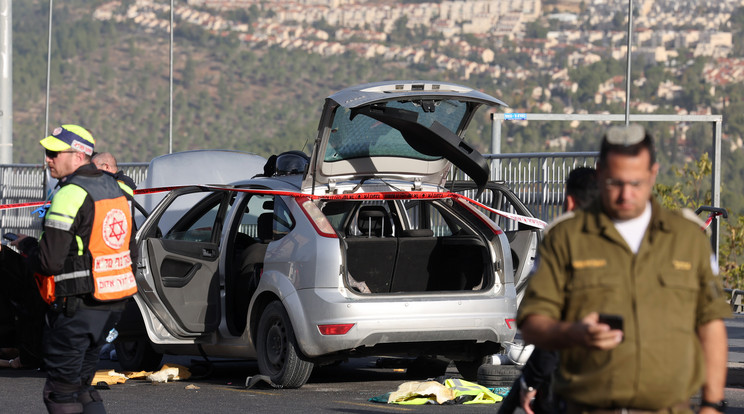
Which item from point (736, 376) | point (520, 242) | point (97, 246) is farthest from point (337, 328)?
point (736, 376)

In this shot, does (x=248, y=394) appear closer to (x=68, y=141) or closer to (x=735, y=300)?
Answer: (x=68, y=141)

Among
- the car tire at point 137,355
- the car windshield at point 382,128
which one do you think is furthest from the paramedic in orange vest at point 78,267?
the car tire at point 137,355

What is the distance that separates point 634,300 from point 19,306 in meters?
8.03

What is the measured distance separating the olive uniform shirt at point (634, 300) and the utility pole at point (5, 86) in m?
19.8

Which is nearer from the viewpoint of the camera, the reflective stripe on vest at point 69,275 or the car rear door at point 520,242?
the reflective stripe on vest at point 69,275

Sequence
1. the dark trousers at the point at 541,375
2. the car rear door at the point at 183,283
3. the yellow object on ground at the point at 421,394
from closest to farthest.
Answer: the dark trousers at the point at 541,375 → the yellow object on ground at the point at 421,394 → the car rear door at the point at 183,283

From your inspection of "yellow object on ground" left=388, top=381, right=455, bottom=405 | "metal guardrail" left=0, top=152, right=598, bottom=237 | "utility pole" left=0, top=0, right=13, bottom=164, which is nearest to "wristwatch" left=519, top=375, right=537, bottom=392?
"yellow object on ground" left=388, top=381, right=455, bottom=405

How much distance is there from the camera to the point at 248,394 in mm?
9945

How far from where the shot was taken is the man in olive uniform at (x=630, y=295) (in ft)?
12.6

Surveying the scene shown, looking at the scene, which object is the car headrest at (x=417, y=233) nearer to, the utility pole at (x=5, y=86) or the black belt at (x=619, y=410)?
the black belt at (x=619, y=410)

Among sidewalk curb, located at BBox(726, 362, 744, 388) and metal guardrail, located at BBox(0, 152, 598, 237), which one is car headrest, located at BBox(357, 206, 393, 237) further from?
metal guardrail, located at BBox(0, 152, 598, 237)

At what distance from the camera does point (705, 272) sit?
3967mm

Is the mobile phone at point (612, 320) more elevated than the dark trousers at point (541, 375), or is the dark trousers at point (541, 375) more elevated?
the mobile phone at point (612, 320)

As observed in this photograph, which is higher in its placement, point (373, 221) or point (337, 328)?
point (373, 221)
